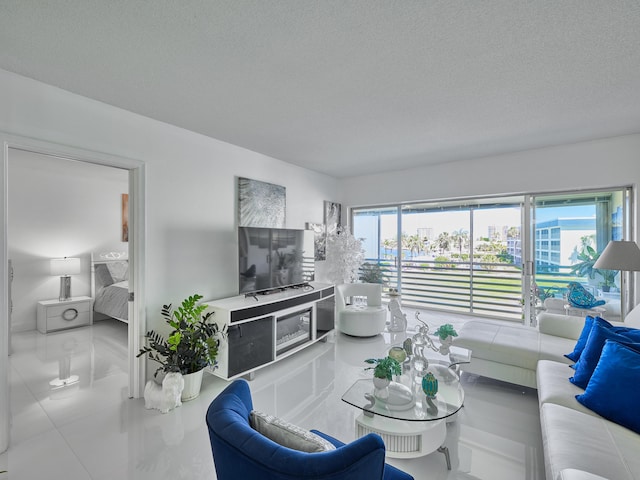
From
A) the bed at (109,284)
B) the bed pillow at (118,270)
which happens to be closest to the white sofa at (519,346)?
the bed at (109,284)

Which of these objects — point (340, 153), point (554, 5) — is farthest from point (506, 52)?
point (340, 153)

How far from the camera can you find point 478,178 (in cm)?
425

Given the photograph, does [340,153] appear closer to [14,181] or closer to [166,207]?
[166,207]

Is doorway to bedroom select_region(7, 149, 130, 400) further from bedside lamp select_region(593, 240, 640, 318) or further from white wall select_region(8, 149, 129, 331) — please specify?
bedside lamp select_region(593, 240, 640, 318)

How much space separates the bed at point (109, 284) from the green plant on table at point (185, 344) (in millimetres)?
2314

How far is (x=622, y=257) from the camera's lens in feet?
8.94

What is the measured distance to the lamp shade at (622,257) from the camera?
105 inches

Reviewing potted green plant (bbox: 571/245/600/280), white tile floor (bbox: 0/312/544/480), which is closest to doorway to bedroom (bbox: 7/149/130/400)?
white tile floor (bbox: 0/312/544/480)

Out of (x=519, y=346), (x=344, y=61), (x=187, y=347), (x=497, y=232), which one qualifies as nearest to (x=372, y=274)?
(x=497, y=232)

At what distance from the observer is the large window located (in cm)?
372

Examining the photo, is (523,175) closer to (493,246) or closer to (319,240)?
(493,246)

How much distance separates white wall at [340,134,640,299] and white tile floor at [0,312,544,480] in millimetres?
2568

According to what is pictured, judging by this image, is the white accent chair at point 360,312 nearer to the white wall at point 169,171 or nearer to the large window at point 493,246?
the large window at point 493,246

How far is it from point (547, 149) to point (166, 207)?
182 inches
